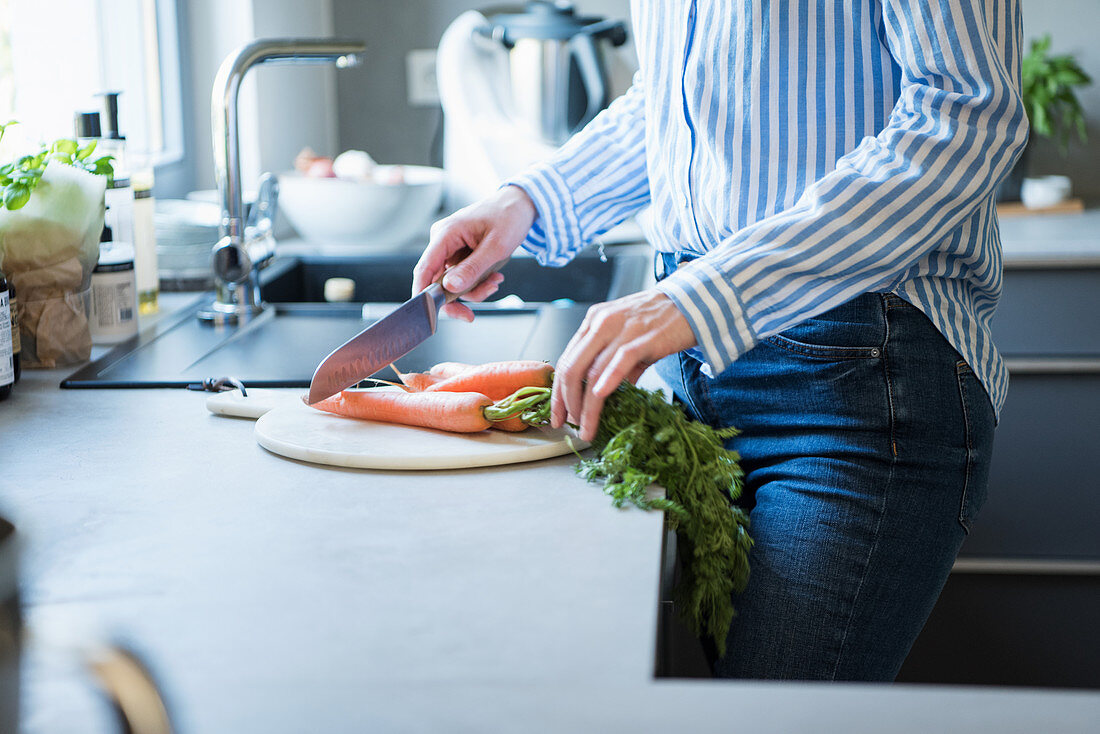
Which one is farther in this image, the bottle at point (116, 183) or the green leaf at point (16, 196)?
the bottle at point (116, 183)

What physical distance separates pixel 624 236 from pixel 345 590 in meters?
1.38

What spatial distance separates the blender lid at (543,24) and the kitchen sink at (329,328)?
51 centimetres

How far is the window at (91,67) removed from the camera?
1.70m

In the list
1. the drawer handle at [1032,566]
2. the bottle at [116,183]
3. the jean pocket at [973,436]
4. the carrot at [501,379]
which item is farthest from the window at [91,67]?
the drawer handle at [1032,566]

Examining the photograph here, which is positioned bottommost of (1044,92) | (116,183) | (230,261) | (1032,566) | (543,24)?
(1032,566)

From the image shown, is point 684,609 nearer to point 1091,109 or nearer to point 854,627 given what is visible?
point 854,627

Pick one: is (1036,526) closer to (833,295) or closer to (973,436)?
(973,436)

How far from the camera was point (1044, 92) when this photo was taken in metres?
2.36

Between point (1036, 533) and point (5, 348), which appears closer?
point (5, 348)

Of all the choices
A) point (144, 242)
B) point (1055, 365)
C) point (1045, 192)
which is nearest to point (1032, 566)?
point (1055, 365)

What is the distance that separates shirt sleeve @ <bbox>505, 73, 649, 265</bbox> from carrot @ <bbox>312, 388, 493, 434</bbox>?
1.01 ft

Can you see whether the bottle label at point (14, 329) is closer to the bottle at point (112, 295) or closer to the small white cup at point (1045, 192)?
the bottle at point (112, 295)

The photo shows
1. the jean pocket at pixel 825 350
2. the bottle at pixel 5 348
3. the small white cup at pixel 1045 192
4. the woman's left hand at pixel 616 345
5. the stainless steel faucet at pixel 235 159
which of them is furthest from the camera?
the small white cup at pixel 1045 192

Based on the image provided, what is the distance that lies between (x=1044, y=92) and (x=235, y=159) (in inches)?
66.8
